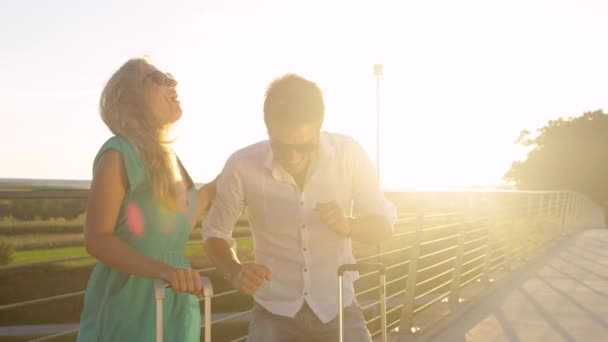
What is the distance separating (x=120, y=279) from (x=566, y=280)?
9.08m

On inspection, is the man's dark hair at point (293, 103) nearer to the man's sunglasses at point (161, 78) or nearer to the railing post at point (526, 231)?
the man's sunglasses at point (161, 78)

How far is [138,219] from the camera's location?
2086 mm

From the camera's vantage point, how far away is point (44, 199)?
106 inches

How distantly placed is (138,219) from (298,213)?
0.69 meters

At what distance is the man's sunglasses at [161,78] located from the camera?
2.25 m

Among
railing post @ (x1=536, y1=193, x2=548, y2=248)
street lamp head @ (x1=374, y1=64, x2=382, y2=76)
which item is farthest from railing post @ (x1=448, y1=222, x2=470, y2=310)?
street lamp head @ (x1=374, y1=64, x2=382, y2=76)

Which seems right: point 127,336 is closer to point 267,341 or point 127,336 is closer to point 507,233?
point 267,341

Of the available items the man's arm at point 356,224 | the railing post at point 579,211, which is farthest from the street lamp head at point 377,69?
the man's arm at point 356,224

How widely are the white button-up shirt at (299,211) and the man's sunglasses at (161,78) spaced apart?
492 mm

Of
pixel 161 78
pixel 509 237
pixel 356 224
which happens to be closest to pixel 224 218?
pixel 356 224

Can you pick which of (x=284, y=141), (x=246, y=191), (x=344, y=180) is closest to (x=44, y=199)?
(x=246, y=191)

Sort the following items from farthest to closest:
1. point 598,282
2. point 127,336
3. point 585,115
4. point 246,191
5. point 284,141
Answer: point 585,115, point 598,282, point 246,191, point 284,141, point 127,336

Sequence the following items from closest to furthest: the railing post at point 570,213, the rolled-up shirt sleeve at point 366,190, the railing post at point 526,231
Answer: the rolled-up shirt sleeve at point 366,190
the railing post at point 526,231
the railing post at point 570,213

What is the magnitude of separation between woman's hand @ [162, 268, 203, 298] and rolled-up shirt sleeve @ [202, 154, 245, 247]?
0.79 m
